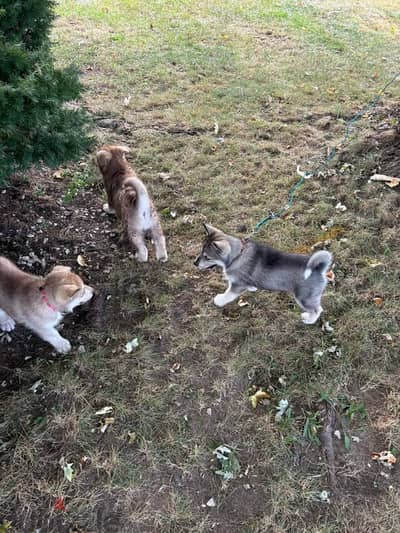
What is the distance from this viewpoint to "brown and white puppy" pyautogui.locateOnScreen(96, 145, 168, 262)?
4.16 meters

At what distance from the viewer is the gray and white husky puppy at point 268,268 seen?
355cm

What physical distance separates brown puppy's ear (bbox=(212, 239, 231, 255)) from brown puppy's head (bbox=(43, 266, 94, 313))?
4.16ft

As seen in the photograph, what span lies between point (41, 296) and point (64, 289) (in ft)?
0.93

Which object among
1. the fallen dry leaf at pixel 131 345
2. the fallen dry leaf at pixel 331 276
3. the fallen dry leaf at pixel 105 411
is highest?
the fallen dry leaf at pixel 331 276

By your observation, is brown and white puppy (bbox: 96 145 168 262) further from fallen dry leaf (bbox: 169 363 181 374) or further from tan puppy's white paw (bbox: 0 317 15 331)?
tan puppy's white paw (bbox: 0 317 15 331)

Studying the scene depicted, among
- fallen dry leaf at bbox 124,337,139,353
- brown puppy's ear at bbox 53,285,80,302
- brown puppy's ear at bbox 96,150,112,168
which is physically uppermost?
brown puppy's ear at bbox 96,150,112,168

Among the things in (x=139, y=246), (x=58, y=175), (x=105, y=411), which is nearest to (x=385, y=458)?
(x=105, y=411)

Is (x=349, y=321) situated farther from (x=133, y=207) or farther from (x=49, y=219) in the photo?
(x=49, y=219)

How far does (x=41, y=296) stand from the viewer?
3.41 meters

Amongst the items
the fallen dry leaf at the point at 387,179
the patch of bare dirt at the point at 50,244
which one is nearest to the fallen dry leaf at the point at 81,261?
the patch of bare dirt at the point at 50,244

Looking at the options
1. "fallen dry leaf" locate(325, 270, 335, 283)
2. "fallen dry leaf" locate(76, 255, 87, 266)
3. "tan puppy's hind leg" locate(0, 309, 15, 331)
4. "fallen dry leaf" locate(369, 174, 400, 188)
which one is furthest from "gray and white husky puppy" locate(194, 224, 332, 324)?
"fallen dry leaf" locate(369, 174, 400, 188)

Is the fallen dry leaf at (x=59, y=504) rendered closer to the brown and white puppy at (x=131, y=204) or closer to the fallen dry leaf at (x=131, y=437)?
the fallen dry leaf at (x=131, y=437)

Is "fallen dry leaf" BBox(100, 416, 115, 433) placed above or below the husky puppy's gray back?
below

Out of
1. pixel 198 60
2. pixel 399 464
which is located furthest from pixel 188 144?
pixel 399 464
